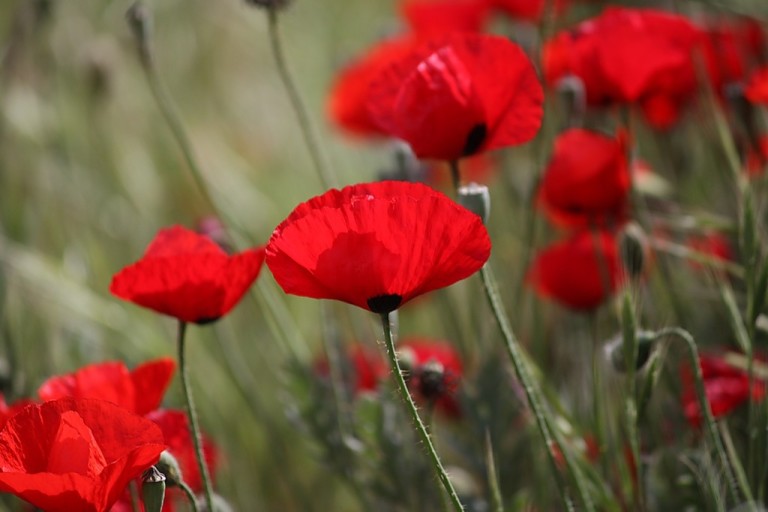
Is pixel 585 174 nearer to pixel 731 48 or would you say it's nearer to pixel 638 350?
pixel 638 350

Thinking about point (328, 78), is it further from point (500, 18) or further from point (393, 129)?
point (393, 129)

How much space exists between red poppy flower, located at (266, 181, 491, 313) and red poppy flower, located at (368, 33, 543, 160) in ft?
0.41

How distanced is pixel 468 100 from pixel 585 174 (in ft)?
0.84

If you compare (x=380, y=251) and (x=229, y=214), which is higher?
(x=380, y=251)

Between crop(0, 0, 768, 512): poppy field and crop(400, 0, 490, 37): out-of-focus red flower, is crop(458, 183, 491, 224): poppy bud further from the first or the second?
crop(400, 0, 490, 37): out-of-focus red flower

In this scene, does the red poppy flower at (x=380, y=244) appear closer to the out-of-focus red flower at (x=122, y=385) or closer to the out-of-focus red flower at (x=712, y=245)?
the out-of-focus red flower at (x=122, y=385)

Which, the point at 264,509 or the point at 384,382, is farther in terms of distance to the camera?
the point at 264,509

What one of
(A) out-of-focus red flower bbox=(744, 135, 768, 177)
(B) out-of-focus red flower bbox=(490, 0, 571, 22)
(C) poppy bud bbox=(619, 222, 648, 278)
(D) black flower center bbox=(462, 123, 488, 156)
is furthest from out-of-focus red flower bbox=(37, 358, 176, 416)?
(B) out-of-focus red flower bbox=(490, 0, 571, 22)

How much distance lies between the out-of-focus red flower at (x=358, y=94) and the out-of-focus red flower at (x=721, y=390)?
0.50 meters

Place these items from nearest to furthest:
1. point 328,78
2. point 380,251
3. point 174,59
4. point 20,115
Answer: point 380,251
point 20,115
point 328,78
point 174,59

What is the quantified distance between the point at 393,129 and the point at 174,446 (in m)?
0.27

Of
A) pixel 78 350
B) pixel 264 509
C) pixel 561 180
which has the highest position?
pixel 561 180

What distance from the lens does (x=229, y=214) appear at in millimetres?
1104

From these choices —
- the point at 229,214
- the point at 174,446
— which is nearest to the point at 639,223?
the point at 229,214
